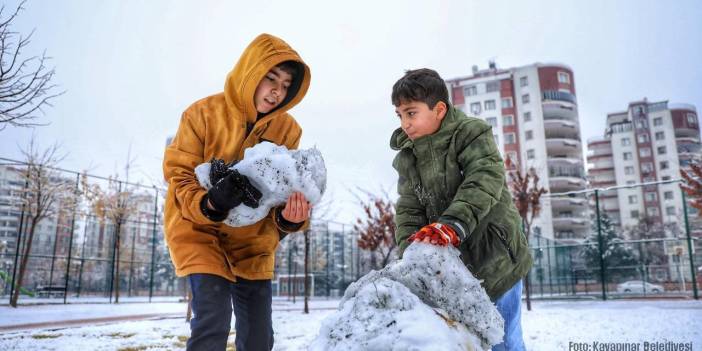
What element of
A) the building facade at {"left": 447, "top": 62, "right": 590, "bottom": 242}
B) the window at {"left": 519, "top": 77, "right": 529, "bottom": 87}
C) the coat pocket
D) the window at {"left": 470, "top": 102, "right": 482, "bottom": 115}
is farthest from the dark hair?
the window at {"left": 519, "top": 77, "right": 529, "bottom": 87}

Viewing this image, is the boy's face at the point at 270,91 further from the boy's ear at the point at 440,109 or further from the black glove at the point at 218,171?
the boy's ear at the point at 440,109

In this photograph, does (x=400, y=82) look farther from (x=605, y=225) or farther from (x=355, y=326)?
(x=605, y=225)

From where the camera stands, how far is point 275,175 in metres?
1.86

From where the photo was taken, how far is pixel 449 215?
68.2 inches

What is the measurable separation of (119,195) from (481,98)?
43656mm

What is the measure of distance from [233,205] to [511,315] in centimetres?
142

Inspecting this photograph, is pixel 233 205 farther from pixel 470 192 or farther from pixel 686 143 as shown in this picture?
pixel 686 143

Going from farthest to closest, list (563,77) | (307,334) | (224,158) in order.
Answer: (563,77) < (307,334) < (224,158)

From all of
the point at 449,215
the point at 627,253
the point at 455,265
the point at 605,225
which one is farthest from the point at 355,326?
the point at 605,225

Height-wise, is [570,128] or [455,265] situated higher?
[570,128]

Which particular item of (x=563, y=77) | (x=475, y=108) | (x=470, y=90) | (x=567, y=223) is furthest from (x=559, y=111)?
(x=567, y=223)

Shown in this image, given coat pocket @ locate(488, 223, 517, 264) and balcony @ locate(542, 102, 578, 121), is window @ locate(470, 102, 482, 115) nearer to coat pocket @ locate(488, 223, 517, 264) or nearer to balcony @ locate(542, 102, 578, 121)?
balcony @ locate(542, 102, 578, 121)

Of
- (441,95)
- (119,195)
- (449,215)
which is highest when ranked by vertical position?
(119,195)

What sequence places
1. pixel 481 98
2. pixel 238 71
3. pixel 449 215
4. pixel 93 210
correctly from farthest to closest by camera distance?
pixel 481 98 → pixel 93 210 → pixel 238 71 → pixel 449 215
